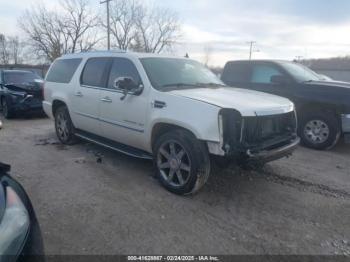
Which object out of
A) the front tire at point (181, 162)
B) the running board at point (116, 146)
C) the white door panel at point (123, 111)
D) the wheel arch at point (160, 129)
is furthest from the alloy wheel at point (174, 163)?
the white door panel at point (123, 111)

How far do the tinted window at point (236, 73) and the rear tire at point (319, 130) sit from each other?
6.47 feet

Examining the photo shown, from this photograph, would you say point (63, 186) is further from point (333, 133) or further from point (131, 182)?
point (333, 133)

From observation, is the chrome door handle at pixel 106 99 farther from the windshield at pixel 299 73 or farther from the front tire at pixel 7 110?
the front tire at pixel 7 110

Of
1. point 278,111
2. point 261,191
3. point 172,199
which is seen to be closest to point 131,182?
point 172,199

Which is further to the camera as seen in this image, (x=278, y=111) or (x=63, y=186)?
(x=63, y=186)

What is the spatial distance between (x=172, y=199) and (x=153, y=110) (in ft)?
4.00

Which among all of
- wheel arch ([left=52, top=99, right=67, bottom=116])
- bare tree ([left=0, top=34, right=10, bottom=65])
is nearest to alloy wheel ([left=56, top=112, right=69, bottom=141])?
wheel arch ([left=52, top=99, right=67, bottom=116])

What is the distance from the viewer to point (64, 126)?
6.48 m

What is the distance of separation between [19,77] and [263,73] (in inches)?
333

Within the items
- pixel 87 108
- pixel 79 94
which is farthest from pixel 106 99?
pixel 79 94

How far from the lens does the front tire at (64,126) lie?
248 inches

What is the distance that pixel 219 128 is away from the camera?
350cm

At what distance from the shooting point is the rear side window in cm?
610

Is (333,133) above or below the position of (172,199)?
above
